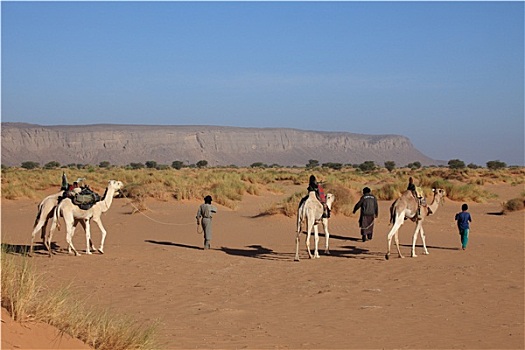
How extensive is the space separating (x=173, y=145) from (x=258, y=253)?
152 meters

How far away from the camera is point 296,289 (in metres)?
13.0

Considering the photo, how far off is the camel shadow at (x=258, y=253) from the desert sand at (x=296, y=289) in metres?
0.03

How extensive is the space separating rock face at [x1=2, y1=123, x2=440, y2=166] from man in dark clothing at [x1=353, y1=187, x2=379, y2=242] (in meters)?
137

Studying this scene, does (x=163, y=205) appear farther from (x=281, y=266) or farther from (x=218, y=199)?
(x=281, y=266)

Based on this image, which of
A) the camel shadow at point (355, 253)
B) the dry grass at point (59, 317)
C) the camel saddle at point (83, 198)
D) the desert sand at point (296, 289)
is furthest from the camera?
the camel shadow at point (355, 253)

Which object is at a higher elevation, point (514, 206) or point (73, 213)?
point (73, 213)

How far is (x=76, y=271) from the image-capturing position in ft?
47.2

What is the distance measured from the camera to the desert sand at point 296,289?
30.6 ft

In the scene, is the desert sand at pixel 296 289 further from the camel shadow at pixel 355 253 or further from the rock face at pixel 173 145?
the rock face at pixel 173 145

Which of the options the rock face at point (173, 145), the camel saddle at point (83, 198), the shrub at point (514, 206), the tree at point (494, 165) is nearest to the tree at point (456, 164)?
the tree at point (494, 165)

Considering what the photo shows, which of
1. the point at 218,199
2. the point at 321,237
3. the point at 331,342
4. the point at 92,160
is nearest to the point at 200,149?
the point at 92,160

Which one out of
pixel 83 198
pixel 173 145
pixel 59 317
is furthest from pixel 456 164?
pixel 173 145

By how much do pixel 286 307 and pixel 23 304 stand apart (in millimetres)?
5568

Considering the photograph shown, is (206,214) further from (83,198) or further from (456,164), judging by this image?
(456,164)
